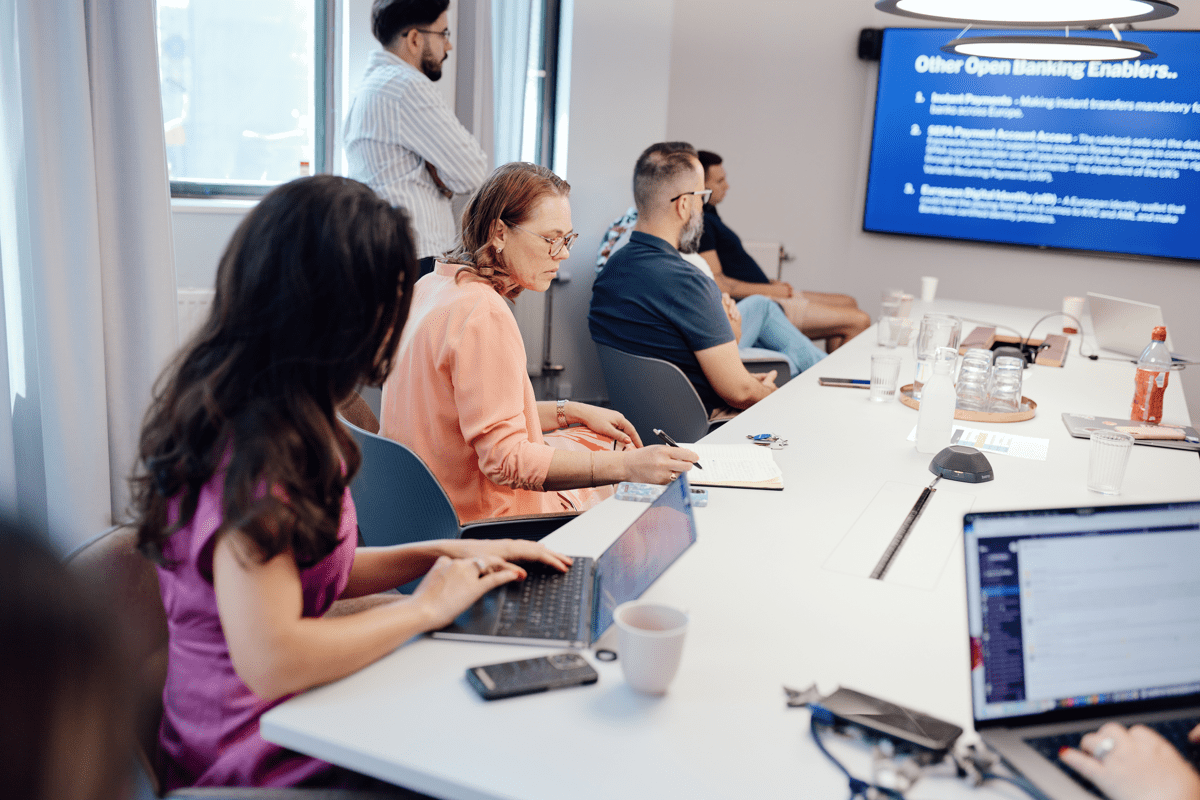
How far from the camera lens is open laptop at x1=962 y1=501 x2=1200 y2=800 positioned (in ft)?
3.07

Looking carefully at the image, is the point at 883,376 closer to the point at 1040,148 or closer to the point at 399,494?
the point at 399,494

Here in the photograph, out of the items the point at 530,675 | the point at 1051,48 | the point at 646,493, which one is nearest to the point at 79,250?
the point at 646,493

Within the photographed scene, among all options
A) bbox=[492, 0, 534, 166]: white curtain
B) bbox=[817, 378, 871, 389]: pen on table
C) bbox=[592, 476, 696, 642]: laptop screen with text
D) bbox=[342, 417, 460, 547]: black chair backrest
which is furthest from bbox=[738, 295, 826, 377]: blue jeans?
bbox=[592, 476, 696, 642]: laptop screen with text

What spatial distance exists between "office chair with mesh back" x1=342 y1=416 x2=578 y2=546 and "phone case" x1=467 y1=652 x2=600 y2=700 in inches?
24.3

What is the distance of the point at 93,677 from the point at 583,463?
1429 millimetres

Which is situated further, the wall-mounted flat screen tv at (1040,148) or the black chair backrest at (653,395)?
the wall-mounted flat screen tv at (1040,148)

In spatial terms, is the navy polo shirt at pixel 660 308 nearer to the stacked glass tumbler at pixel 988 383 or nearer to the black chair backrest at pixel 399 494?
the stacked glass tumbler at pixel 988 383

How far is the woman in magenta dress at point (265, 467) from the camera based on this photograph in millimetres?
986

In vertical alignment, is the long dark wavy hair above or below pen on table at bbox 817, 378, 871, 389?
above

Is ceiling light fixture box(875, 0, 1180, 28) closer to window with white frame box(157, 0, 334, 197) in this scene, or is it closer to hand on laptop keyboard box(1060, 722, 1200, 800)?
hand on laptop keyboard box(1060, 722, 1200, 800)

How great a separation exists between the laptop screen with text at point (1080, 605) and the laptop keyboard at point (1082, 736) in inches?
1.2

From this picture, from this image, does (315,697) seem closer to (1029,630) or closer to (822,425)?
(1029,630)

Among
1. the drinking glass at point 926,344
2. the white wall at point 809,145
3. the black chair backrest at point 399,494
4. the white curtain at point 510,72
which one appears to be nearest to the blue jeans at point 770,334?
the drinking glass at point 926,344

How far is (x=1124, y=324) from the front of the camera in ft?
12.0
